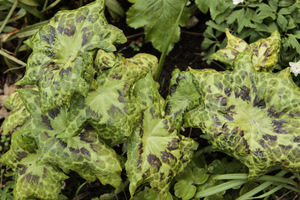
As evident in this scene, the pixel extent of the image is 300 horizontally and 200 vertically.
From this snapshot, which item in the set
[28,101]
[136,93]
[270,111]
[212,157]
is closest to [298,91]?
[270,111]

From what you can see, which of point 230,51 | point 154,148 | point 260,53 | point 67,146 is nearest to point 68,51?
point 67,146

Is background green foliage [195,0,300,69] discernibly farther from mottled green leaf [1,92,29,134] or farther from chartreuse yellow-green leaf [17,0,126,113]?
mottled green leaf [1,92,29,134]

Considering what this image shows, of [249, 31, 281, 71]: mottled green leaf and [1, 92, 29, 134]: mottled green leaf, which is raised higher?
[249, 31, 281, 71]: mottled green leaf

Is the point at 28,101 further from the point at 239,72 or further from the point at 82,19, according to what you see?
the point at 239,72

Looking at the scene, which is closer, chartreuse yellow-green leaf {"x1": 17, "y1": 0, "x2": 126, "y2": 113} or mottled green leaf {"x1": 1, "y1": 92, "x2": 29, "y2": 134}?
chartreuse yellow-green leaf {"x1": 17, "y1": 0, "x2": 126, "y2": 113}

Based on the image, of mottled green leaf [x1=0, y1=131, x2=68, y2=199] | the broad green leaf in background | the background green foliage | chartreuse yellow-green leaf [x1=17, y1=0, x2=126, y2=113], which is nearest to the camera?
chartreuse yellow-green leaf [x1=17, y1=0, x2=126, y2=113]

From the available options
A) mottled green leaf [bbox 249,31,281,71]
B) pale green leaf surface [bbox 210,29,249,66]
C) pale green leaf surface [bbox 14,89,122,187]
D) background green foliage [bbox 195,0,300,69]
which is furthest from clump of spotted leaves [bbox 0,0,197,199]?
background green foliage [bbox 195,0,300,69]

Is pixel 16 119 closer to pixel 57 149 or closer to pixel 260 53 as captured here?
pixel 57 149
